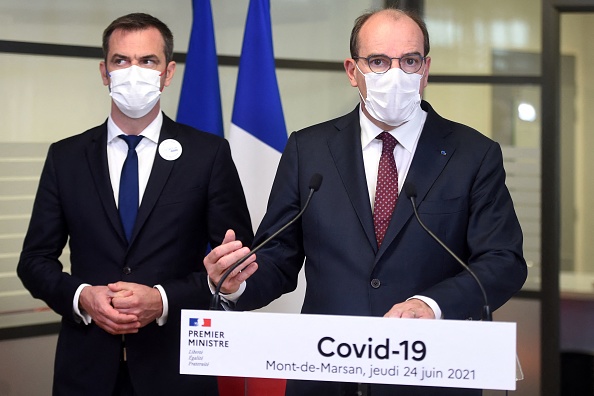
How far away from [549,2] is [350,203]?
3.06 meters

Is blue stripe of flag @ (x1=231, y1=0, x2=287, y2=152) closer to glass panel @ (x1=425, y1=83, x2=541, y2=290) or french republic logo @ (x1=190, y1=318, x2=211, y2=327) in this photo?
glass panel @ (x1=425, y1=83, x2=541, y2=290)

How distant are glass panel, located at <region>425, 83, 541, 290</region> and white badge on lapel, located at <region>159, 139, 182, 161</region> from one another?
8.77 feet

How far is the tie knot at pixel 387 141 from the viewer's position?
2422 mm

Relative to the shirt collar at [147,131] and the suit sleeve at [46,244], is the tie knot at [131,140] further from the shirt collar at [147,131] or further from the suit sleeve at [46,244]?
the suit sleeve at [46,244]

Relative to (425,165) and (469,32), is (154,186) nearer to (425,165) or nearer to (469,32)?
(425,165)

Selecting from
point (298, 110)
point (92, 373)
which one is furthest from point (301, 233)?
point (298, 110)

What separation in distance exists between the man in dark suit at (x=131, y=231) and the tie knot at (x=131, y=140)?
0.01 meters

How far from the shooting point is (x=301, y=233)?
97.3 inches

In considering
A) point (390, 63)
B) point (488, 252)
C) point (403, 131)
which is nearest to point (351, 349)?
point (488, 252)

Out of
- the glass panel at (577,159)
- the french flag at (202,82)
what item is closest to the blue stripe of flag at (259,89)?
the french flag at (202,82)

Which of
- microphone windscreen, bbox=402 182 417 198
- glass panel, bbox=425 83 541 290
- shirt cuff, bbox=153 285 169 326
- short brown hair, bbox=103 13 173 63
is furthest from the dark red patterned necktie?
glass panel, bbox=425 83 541 290

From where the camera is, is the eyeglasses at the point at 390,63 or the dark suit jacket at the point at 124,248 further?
the dark suit jacket at the point at 124,248

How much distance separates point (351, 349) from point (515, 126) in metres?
3.54

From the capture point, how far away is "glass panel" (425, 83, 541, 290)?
497 cm
